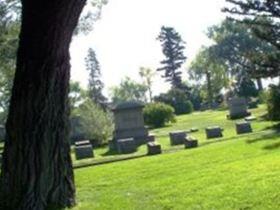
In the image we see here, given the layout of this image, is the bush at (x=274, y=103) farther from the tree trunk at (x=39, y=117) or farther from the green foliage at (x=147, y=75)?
the green foliage at (x=147, y=75)

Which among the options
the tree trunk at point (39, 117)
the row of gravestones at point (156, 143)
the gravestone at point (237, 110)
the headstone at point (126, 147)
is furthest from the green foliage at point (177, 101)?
the tree trunk at point (39, 117)

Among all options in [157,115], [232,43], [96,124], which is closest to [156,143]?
[96,124]

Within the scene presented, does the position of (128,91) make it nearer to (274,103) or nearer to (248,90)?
(248,90)

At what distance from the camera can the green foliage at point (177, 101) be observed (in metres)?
65.8

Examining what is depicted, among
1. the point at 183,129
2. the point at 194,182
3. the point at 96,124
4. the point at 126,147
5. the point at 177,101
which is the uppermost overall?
the point at 177,101

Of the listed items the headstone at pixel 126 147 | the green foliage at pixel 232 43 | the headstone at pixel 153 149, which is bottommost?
the headstone at pixel 153 149

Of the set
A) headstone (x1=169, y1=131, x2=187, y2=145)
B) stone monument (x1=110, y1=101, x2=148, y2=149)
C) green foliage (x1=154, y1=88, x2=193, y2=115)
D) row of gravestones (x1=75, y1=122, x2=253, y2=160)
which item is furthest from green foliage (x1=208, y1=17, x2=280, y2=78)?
headstone (x1=169, y1=131, x2=187, y2=145)

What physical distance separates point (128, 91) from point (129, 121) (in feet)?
250

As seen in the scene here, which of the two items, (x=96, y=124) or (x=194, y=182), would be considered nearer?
(x=194, y=182)

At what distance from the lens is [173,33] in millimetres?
104125

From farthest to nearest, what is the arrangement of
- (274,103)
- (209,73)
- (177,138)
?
(209,73)
(274,103)
(177,138)

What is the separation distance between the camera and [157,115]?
4497 cm

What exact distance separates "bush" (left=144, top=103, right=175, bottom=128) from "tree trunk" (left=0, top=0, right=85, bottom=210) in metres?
35.9

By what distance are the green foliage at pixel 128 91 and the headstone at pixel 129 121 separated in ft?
225
